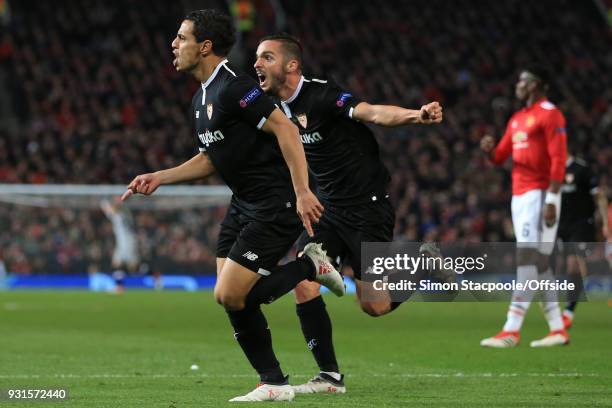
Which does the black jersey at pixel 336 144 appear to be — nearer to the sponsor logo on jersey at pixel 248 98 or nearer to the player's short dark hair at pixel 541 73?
the sponsor logo on jersey at pixel 248 98

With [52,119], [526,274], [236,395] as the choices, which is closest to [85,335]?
[526,274]

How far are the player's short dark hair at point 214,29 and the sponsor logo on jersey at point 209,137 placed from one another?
1.55ft

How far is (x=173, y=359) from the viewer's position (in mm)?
9641

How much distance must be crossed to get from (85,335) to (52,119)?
18.0 metres

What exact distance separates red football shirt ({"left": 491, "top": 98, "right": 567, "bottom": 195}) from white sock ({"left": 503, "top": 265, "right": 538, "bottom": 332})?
721mm

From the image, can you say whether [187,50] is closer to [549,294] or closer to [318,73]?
[549,294]

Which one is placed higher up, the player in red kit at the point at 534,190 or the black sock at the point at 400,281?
the player in red kit at the point at 534,190

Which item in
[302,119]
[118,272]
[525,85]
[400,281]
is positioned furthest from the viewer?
[118,272]

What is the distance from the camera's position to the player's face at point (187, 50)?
670cm

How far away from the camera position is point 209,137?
678cm

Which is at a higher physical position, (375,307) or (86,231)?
(86,231)

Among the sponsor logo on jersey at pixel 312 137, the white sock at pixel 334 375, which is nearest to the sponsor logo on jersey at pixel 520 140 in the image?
the sponsor logo on jersey at pixel 312 137

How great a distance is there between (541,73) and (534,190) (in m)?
1.08

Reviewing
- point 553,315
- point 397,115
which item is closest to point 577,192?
point 553,315
